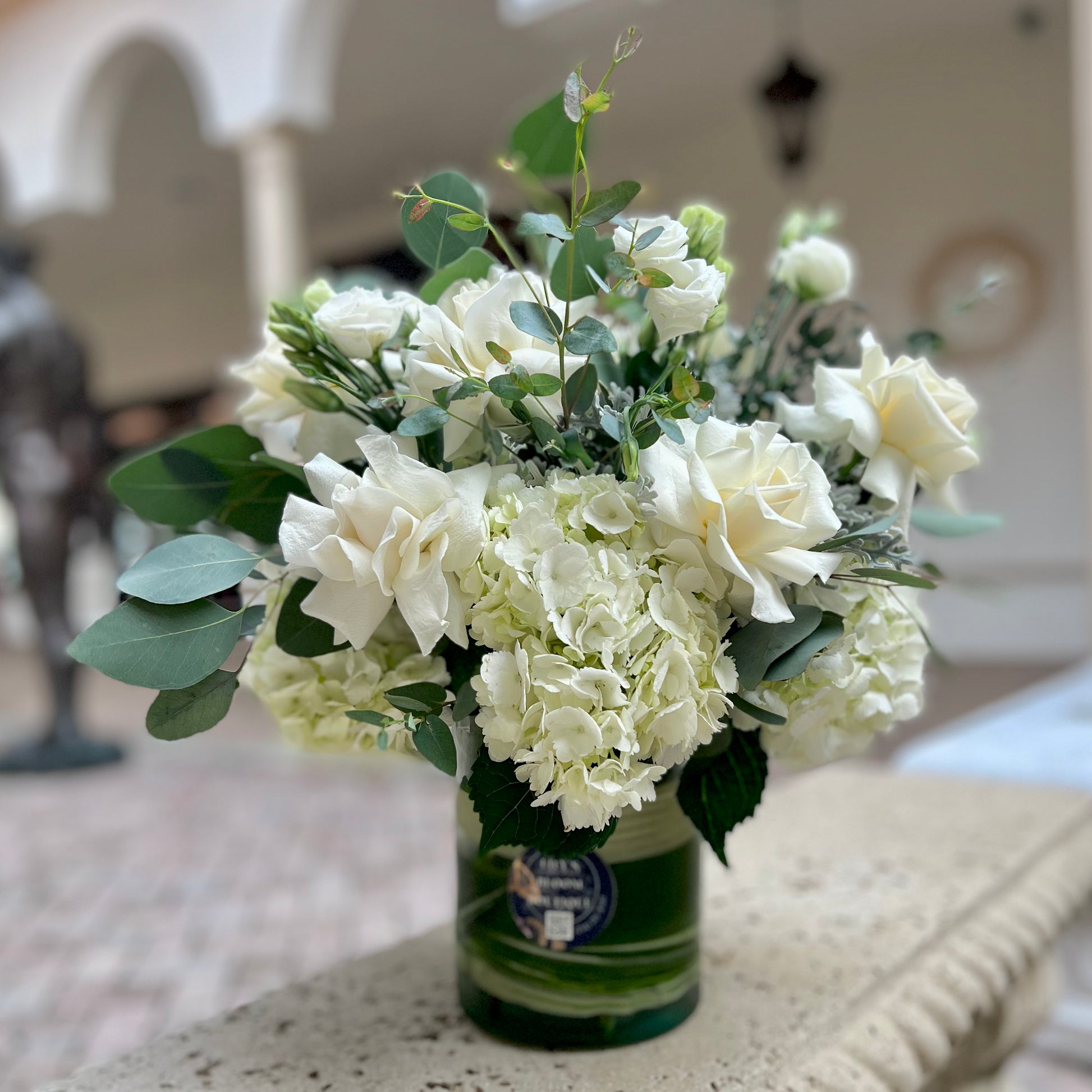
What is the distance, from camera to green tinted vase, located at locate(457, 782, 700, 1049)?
0.84 metres

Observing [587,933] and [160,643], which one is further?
[587,933]

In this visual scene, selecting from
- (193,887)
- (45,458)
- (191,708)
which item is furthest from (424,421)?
(45,458)

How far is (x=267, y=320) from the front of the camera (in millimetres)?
845

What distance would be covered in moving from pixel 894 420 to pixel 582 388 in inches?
9.4

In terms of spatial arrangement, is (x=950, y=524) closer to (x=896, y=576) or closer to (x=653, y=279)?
(x=896, y=576)

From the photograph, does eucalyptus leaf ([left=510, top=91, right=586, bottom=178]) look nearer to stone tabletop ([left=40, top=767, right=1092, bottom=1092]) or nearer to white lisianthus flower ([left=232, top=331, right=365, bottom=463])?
white lisianthus flower ([left=232, top=331, right=365, bottom=463])

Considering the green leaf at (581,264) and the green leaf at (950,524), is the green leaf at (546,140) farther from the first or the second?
the green leaf at (950,524)

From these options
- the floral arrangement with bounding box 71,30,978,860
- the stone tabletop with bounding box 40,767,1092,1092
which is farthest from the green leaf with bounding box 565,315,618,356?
the stone tabletop with bounding box 40,767,1092,1092

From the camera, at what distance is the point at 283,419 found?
2.87 feet

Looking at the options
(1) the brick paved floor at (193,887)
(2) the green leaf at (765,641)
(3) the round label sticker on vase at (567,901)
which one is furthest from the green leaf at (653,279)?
(1) the brick paved floor at (193,887)

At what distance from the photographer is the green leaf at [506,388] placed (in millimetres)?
694

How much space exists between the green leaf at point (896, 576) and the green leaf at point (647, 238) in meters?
0.27

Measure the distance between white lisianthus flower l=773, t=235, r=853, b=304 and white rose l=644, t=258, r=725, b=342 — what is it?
0.21m

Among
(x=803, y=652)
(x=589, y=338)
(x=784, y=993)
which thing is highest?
(x=589, y=338)
